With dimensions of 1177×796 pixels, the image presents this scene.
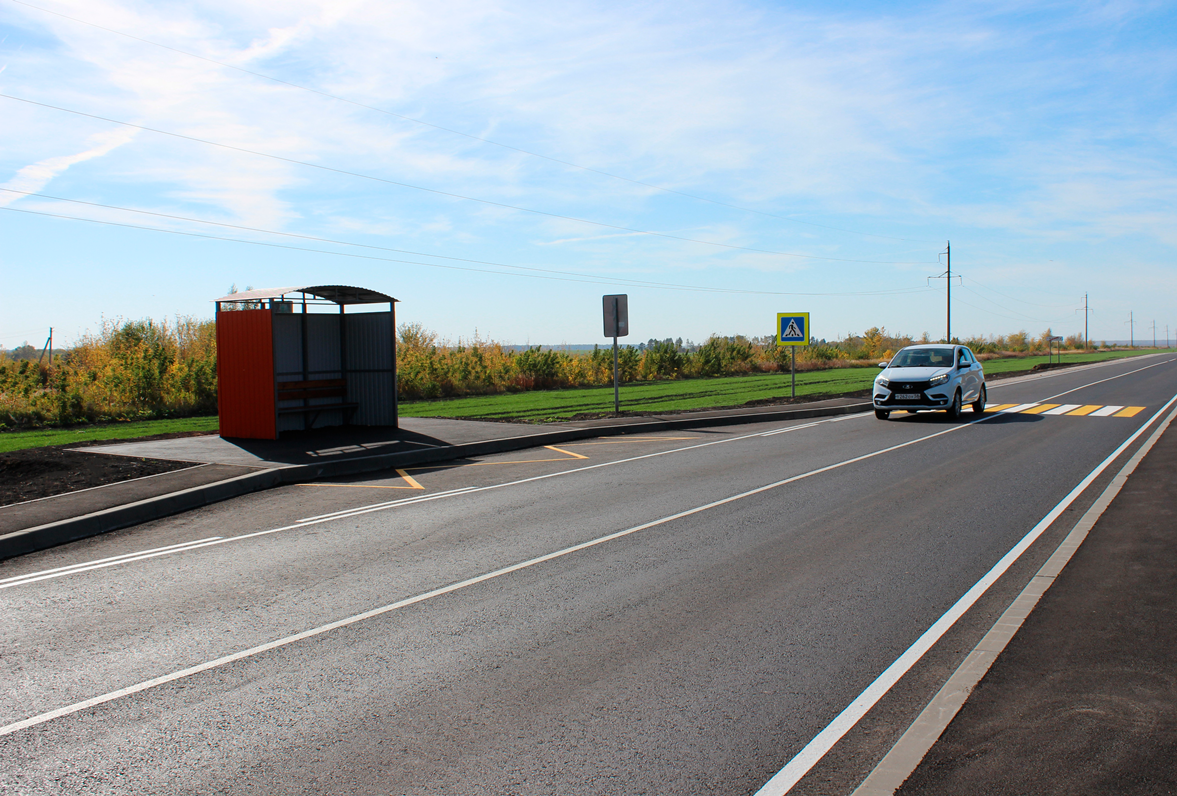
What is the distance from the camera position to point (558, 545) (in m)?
7.23

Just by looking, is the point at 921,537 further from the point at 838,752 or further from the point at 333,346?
the point at 333,346

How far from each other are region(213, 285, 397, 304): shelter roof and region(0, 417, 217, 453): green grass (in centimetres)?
410

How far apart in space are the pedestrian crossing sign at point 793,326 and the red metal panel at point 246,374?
15.3 metres

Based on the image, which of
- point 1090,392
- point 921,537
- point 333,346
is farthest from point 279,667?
point 1090,392

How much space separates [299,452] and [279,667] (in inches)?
361

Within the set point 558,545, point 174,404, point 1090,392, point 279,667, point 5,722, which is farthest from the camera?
point 1090,392

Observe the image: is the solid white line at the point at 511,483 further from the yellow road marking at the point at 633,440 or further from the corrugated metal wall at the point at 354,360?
the corrugated metal wall at the point at 354,360

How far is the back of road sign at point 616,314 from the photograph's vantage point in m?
19.1

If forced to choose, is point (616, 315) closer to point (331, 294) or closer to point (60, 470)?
point (331, 294)

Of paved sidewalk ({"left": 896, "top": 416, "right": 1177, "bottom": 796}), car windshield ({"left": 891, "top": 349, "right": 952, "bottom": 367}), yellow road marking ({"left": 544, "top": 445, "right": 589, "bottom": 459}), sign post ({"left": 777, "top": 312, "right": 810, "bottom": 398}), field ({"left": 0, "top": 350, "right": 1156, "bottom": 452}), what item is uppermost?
sign post ({"left": 777, "top": 312, "right": 810, "bottom": 398})

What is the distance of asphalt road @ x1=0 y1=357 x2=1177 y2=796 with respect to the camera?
344 centimetres

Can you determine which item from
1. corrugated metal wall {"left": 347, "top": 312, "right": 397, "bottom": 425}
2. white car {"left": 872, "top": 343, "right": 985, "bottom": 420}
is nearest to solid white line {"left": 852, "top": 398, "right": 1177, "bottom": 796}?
white car {"left": 872, "top": 343, "right": 985, "bottom": 420}

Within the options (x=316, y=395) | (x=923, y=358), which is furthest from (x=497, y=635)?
(x=923, y=358)

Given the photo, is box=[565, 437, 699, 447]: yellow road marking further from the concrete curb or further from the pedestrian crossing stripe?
the pedestrian crossing stripe
